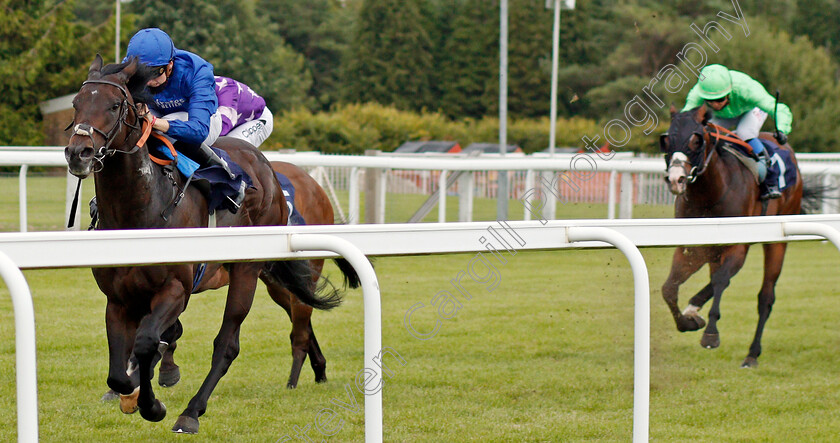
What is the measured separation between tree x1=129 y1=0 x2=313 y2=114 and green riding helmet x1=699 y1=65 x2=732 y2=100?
75.6ft

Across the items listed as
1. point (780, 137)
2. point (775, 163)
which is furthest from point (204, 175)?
point (780, 137)

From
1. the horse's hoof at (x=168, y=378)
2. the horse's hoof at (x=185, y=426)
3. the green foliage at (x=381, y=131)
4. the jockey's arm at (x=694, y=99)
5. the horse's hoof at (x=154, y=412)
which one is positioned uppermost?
the jockey's arm at (x=694, y=99)

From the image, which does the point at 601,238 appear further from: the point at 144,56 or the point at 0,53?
the point at 0,53

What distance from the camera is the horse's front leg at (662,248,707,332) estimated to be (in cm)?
474

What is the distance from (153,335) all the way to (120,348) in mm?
131

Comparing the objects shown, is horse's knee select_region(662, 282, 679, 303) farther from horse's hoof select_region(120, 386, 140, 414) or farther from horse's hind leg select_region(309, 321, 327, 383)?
horse's hoof select_region(120, 386, 140, 414)

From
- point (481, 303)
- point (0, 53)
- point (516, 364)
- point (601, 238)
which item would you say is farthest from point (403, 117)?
point (601, 238)

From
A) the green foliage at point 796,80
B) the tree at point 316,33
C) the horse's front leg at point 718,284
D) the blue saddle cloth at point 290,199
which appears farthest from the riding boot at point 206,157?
the tree at point 316,33

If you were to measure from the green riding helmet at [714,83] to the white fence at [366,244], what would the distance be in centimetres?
276

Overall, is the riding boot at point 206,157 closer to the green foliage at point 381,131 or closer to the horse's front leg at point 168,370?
the horse's front leg at point 168,370

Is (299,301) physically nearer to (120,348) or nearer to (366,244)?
(120,348)

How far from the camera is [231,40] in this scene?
30.7 metres

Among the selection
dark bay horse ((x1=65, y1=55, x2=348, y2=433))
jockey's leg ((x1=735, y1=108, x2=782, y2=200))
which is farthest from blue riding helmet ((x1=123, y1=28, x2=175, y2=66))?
jockey's leg ((x1=735, y1=108, x2=782, y2=200))

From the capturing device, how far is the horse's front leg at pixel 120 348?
9.36 ft
